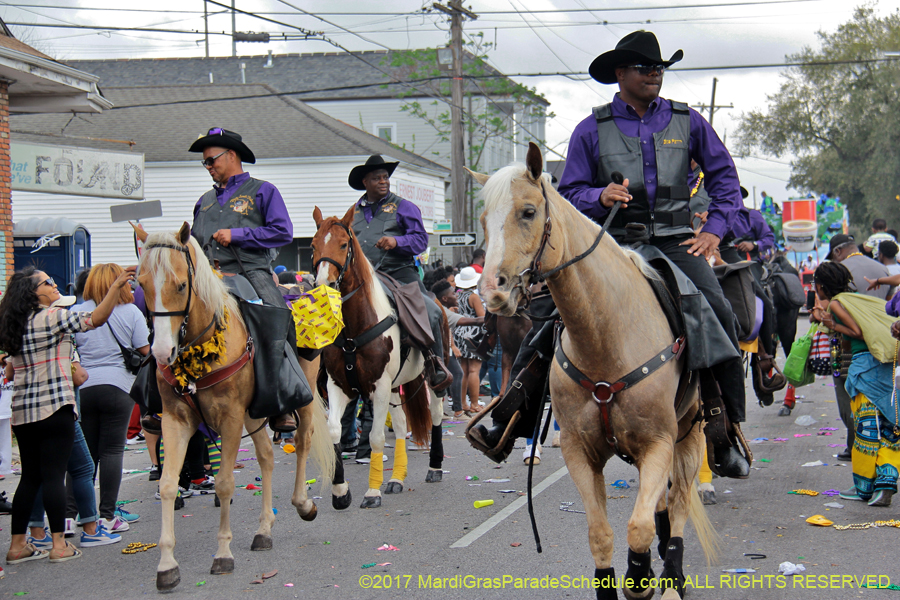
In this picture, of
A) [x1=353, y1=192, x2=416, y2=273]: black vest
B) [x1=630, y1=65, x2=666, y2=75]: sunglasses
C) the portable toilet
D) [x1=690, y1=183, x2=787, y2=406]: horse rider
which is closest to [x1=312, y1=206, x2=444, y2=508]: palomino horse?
[x1=353, y1=192, x2=416, y2=273]: black vest

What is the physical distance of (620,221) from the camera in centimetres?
512


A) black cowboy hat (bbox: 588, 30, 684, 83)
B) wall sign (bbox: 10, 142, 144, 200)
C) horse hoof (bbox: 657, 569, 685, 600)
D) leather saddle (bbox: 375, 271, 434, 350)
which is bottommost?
horse hoof (bbox: 657, 569, 685, 600)

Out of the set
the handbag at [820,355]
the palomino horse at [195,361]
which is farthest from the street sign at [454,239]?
the palomino horse at [195,361]

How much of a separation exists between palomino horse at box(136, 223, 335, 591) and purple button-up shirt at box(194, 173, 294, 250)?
2.29ft

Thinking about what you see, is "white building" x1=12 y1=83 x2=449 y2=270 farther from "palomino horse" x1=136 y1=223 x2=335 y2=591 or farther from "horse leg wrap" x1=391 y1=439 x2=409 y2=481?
"palomino horse" x1=136 y1=223 x2=335 y2=591

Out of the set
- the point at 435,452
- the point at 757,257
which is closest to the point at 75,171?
the point at 435,452

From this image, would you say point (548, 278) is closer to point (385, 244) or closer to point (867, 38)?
point (385, 244)

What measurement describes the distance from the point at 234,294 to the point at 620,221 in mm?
3063

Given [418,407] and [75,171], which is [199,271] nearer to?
[418,407]

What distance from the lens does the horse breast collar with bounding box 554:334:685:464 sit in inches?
163

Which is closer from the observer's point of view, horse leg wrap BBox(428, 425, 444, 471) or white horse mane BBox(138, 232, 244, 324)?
white horse mane BBox(138, 232, 244, 324)

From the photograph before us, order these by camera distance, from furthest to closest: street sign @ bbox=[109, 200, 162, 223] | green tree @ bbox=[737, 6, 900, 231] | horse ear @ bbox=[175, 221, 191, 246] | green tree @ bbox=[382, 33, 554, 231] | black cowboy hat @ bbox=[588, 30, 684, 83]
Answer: green tree @ bbox=[737, 6, 900, 231] → green tree @ bbox=[382, 33, 554, 231] → street sign @ bbox=[109, 200, 162, 223] → horse ear @ bbox=[175, 221, 191, 246] → black cowboy hat @ bbox=[588, 30, 684, 83]

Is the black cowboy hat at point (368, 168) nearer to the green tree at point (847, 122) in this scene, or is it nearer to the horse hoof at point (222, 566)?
the horse hoof at point (222, 566)

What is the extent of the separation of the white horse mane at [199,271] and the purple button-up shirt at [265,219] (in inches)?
27.3
